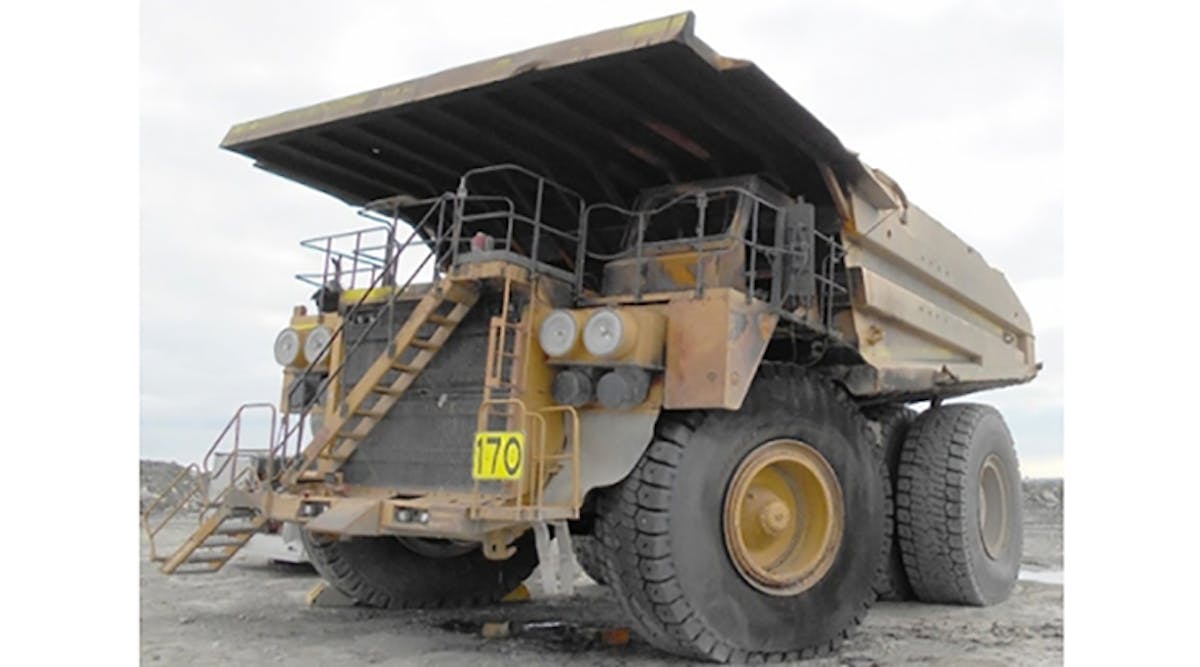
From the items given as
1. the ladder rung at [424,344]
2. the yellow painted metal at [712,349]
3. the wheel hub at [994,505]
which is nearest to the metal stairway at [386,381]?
the ladder rung at [424,344]

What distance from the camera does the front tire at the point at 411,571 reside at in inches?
282

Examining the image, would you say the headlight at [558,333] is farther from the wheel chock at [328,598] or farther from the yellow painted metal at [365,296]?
the wheel chock at [328,598]

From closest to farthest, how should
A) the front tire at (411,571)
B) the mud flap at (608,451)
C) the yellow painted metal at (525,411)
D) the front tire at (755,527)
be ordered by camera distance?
1. the yellow painted metal at (525,411)
2. the front tire at (755,527)
3. the mud flap at (608,451)
4. the front tire at (411,571)

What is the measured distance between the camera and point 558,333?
223 inches

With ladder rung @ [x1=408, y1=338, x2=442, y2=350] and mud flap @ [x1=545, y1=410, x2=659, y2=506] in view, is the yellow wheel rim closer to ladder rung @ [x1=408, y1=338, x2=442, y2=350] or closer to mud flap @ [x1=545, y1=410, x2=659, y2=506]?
mud flap @ [x1=545, y1=410, x2=659, y2=506]

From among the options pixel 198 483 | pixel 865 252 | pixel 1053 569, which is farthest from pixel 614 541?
pixel 1053 569

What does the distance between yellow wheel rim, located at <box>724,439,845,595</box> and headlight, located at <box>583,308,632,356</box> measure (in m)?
0.99

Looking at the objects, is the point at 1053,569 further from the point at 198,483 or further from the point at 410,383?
the point at 198,483

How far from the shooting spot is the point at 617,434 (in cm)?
565

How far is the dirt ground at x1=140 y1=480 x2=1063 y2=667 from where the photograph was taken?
5.75 metres

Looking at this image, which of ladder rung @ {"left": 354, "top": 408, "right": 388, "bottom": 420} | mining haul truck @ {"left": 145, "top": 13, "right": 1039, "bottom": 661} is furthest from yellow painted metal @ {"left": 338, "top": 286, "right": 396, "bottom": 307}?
ladder rung @ {"left": 354, "top": 408, "right": 388, "bottom": 420}

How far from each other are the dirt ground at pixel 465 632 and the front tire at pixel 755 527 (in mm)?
293

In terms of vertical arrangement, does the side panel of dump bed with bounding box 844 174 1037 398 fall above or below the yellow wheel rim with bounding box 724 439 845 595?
above

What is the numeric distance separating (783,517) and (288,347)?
3247mm
